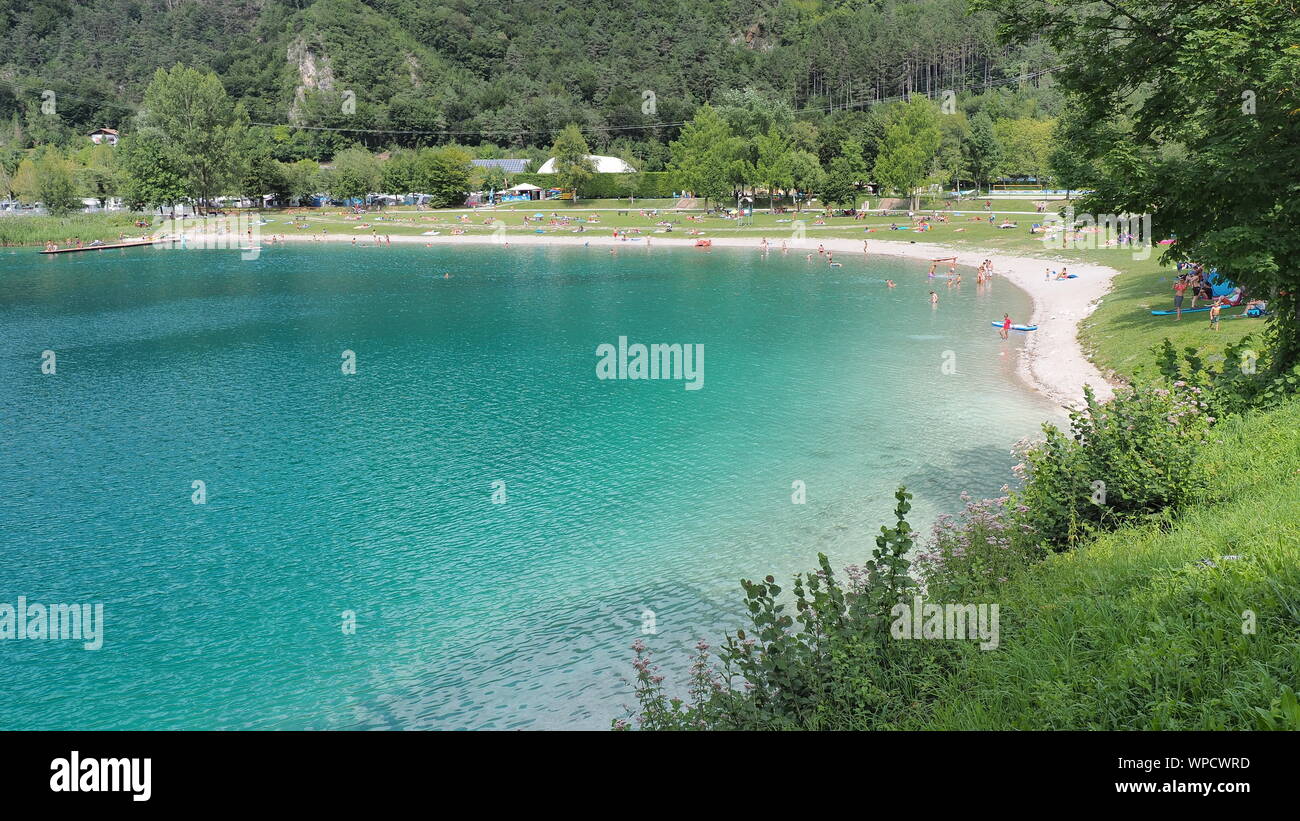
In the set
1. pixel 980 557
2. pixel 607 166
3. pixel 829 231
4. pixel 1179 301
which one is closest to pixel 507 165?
pixel 607 166

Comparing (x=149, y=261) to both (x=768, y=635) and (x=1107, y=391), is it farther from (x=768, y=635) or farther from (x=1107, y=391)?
(x=768, y=635)

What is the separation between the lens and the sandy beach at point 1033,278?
128ft

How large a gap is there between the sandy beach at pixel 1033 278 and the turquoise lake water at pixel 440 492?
1745mm

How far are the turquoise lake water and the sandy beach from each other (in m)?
1.74

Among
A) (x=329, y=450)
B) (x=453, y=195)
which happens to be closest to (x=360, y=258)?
(x=453, y=195)

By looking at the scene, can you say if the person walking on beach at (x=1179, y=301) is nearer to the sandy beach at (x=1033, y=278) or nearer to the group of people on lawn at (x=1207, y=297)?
the group of people on lawn at (x=1207, y=297)

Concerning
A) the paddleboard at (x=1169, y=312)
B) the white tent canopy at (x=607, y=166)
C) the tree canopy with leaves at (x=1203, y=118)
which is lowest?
the paddleboard at (x=1169, y=312)

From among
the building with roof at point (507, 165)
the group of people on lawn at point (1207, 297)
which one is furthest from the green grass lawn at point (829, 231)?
the building with roof at point (507, 165)

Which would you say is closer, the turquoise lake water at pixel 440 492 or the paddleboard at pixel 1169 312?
the turquoise lake water at pixel 440 492

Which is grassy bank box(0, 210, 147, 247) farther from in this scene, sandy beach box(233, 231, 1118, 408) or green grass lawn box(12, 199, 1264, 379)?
sandy beach box(233, 231, 1118, 408)

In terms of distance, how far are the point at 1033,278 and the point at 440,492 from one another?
6072cm

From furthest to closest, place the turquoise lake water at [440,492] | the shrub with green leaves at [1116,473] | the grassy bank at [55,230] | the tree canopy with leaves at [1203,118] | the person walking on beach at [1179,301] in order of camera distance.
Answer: the grassy bank at [55,230] < the person walking on beach at [1179,301] < the turquoise lake water at [440,492] < the tree canopy with leaves at [1203,118] < the shrub with green leaves at [1116,473]
